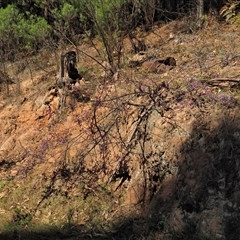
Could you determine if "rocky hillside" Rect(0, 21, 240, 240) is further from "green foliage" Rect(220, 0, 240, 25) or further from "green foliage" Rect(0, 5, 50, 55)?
"green foliage" Rect(0, 5, 50, 55)

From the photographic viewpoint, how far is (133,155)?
6.11 meters

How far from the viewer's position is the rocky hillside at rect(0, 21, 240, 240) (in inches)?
203

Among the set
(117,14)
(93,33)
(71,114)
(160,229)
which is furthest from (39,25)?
(160,229)

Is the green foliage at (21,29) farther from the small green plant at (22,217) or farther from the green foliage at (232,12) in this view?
the small green plant at (22,217)

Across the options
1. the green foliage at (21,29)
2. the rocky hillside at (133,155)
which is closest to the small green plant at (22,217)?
the rocky hillside at (133,155)

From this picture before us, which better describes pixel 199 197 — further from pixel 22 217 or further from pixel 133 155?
pixel 22 217

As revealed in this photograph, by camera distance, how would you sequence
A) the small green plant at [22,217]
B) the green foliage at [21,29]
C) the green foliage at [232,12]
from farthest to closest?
the green foliage at [21,29] < the green foliage at [232,12] < the small green plant at [22,217]

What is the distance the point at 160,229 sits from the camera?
16.9 ft

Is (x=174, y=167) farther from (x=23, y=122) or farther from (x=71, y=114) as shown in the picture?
(x=23, y=122)

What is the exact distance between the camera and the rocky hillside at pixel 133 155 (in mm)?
5164

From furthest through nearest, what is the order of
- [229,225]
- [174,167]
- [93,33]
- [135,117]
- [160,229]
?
[93,33], [135,117], [174,167], [160,229], [229,225]

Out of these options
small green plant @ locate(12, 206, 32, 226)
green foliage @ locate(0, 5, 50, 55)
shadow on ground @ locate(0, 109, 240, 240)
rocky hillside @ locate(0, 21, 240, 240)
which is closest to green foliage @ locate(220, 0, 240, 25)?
rocky hillside @ locate(0, 21, 240, 240)

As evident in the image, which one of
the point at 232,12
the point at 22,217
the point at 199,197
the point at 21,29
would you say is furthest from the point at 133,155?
the point at 232,12

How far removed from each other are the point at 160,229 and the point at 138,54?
4.41 metres
